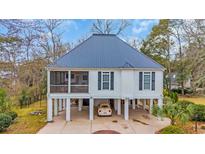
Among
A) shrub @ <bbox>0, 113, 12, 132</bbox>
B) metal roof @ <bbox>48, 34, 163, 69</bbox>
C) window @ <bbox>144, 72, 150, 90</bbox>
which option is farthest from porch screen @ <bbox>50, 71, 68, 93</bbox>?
window @ <bbox>144, 72, 150, 90</bbox>

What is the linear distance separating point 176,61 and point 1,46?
13.1m

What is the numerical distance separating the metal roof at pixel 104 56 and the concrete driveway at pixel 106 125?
2.60m

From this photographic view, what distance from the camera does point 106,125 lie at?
9383 mm

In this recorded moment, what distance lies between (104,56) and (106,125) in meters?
3.51

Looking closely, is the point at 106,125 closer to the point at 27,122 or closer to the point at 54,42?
the point at 27,122

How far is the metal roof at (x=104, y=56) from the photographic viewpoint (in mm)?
10367

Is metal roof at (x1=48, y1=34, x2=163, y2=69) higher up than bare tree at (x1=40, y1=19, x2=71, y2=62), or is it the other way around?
bare tree at (x1=40, y1=19, x2=71, y2=62)

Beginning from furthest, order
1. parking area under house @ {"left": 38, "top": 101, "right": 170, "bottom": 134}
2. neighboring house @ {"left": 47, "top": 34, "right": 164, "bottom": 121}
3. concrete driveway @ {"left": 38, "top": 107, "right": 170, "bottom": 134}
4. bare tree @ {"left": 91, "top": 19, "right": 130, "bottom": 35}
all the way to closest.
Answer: bare tree @ {"left": 91, "top": 19, "right": 130, "bottom": 35}, neighboring house @ {"left": 47, "top": 34, "right": 164, "bottom": 121}, parking area under house @ {"left": 38, "top": 101, "right": 170, "bottom": 134}, concrete driveway @ {"left": 38, "top": 107, "right": 170, "bottom": 134}

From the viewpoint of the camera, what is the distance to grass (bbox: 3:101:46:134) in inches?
337

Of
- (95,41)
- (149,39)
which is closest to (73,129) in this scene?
(95,41)

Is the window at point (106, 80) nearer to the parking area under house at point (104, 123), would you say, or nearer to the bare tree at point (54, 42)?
the parking area under house at point (104, 123)

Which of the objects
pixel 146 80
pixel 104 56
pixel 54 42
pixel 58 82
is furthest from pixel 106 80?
pixel 54 42

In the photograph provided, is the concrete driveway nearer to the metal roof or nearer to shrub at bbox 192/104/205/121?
shrub at bbox 192/104/205/121

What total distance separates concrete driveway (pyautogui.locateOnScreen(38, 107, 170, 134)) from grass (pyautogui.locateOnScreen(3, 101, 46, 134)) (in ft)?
1.39
